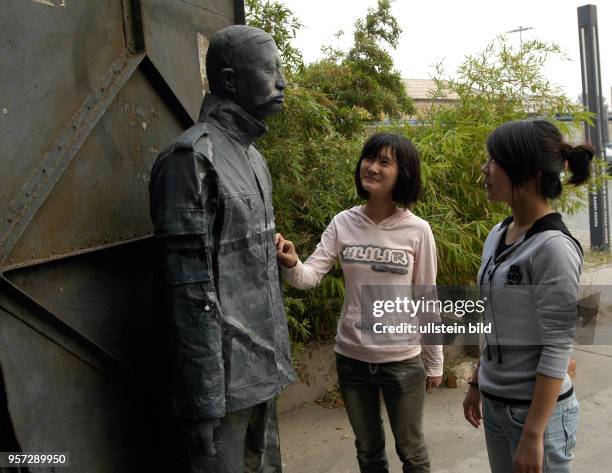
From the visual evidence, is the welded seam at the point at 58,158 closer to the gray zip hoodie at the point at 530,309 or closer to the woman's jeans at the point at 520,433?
the gray zip hoodie at the point at 530,309

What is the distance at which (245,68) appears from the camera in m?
1.92

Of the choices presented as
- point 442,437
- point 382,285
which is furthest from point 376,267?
point 442,437

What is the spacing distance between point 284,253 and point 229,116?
0.59 metres

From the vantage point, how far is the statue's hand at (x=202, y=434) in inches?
68.9

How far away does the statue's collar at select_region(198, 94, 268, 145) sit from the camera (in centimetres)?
196

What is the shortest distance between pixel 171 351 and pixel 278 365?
41 centimetres

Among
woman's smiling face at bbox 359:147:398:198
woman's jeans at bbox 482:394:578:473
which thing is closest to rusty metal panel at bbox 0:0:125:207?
woman's smiling face at bbox 359:147:398:198

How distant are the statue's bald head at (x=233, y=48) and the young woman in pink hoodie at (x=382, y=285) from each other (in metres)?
0.75

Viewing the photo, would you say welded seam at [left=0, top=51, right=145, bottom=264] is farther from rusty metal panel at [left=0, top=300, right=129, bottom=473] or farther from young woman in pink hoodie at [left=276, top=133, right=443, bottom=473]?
young woman in pink hoodie at [left=276, top=133, right=443, bottom=473]

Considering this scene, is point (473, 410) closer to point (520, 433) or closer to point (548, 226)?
point (520, 433)

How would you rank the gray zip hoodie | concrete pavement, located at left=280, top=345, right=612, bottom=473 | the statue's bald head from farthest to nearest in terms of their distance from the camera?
1. concrete pavement, located at left=280, top=345, right=612, bottom=473
2. the statue's bald head
3. the gray zip hoodie

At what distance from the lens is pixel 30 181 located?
181 cm

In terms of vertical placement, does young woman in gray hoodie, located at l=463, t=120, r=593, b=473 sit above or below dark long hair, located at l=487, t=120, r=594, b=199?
below

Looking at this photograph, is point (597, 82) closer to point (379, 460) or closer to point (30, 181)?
point (379, 460)
